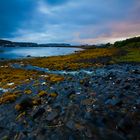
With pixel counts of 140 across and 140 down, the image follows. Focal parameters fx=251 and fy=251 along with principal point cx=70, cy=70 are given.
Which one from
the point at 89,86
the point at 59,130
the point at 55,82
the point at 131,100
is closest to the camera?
the point at 59,130

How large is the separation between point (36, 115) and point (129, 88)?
1184cm

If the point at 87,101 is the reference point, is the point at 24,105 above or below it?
below

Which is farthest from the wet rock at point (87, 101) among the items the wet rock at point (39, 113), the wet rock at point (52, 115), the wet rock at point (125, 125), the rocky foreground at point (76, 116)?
the wet rock at point (125, 125)

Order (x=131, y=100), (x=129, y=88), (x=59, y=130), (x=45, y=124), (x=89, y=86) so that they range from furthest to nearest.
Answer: (x=89, y=86) → (x=129, y=88) → (x=131, y=100) → (x=45, y=124) → (x=59, y=130)

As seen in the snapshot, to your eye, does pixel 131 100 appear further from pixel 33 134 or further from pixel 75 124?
pixel 33 134

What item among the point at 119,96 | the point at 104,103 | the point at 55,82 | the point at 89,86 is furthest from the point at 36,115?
the point at 55,82

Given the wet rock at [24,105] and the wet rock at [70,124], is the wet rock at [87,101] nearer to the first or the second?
the wet rock at [70,124]

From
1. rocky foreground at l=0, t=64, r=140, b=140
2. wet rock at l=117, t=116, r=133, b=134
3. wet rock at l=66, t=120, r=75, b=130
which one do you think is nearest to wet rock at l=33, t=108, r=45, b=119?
rocky foreground at l=0, t=64, r=140, b=140

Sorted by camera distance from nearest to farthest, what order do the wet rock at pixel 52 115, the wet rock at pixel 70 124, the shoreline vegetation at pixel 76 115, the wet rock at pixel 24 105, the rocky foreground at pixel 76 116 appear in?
1. the rocky foreground at pixel 76 116
2. the shoreline vegetation at pixel 76 115
3. the wet rock at pixel 70 124
4. the wet rock at pixel 52 115
5. the wet rock at pixel 24 105

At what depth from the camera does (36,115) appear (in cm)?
2183

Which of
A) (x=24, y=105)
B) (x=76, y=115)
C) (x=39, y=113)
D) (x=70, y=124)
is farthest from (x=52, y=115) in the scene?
(x=24, y=105)

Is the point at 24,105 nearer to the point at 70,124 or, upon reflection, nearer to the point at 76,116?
the point at 76,116

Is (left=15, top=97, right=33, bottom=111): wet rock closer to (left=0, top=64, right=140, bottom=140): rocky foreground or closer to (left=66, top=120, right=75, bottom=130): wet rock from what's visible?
(left=0, top=64, right=140, bottom=140): rocky foreground

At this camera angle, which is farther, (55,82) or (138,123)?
(55,82)
